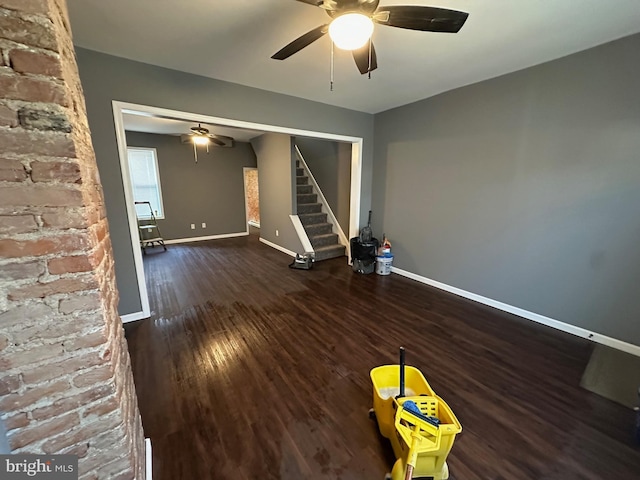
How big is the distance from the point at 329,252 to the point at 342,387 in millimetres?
3251

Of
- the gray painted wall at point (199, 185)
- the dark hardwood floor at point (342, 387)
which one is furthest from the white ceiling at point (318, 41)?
the gray painted wall at point (199, 185)

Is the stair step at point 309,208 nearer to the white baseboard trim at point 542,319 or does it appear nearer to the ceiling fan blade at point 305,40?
the white baseboard trim at point 542,319

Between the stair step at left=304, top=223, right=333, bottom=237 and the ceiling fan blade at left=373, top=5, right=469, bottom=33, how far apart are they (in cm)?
392

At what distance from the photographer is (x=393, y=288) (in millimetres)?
3625

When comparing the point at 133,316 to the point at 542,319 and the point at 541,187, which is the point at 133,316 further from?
the point at 541,187

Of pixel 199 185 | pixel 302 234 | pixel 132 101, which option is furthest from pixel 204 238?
pixel 132 101

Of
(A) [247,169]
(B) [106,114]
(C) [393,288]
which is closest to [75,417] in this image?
(B) [106,114]

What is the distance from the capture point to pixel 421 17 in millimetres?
1425

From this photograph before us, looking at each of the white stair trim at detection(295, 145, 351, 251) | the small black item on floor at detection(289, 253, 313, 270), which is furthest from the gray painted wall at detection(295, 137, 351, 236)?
the small black item on floor at detection(289, 253, 313, 270)

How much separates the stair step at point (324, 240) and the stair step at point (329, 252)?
10 centimetres

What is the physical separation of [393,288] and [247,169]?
5.34 m

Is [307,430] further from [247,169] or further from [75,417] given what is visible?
[247,169]

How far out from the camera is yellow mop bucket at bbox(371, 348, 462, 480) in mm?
1088

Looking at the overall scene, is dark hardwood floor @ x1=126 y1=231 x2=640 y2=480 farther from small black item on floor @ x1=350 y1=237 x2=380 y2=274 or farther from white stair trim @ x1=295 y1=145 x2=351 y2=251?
white stair trim @ x1=295 y1=145 x2=351 y2=251
